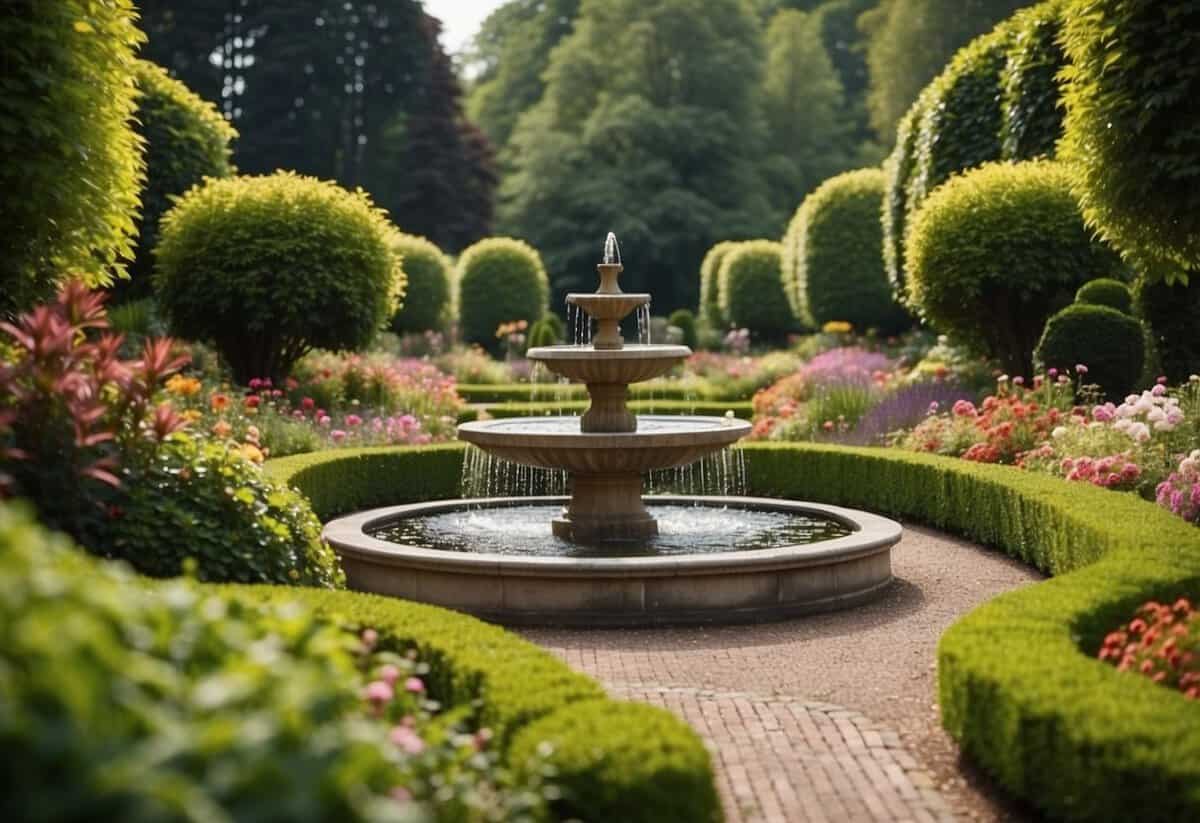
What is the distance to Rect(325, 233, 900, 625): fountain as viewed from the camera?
Answer: 8.35 meters

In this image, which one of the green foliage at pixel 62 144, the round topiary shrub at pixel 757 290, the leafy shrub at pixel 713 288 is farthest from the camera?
the leafy shrub at pixel 713 288

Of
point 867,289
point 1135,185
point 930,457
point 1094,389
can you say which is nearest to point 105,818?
point 1135,185

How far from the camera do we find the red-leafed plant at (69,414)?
5.78 m

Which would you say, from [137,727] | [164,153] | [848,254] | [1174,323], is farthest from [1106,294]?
[137,727]

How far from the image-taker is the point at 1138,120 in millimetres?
9086

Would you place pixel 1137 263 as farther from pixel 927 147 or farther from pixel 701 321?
pixel 701 321

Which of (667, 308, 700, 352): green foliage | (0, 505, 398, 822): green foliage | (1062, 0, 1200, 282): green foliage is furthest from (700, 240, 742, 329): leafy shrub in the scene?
(0, 505, 398, 822): green foliage

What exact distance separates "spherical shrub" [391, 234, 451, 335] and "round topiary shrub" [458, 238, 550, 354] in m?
1.60

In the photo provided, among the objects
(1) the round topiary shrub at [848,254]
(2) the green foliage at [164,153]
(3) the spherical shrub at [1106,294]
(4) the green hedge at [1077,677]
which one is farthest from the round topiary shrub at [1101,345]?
(1) the round topiary shrub at [848,254]

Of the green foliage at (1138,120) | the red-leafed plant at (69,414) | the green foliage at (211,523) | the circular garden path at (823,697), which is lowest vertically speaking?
the circular garden path at (823,697)

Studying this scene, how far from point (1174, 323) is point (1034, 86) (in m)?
3.68

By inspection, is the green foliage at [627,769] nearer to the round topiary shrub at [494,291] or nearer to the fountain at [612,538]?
the fountain at [612,538]

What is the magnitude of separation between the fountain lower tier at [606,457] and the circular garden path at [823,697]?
1.62 metres

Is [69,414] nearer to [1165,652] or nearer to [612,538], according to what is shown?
[1165,652]
